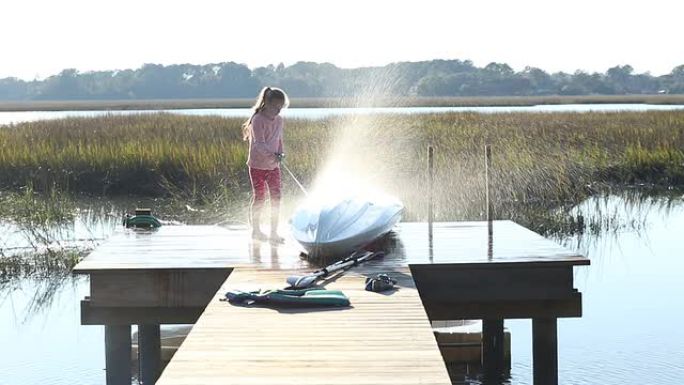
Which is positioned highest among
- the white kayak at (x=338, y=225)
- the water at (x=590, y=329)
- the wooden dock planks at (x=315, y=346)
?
the white kayak at (x=338, y=225)

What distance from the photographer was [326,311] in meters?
7.43

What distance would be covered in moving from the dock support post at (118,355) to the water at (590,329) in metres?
1.14

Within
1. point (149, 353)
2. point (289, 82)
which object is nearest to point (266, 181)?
point (149, 353)

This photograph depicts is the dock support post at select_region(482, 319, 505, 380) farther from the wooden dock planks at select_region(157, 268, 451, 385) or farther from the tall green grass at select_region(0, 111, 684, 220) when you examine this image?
the tall green grass at select_region(0, 111, 684, 220)

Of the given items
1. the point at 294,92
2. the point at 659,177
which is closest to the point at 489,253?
the point at 659,177

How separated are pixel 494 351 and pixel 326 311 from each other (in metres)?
3.45

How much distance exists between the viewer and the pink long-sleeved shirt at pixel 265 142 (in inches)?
408

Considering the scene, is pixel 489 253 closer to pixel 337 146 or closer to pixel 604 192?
pixel 604 192

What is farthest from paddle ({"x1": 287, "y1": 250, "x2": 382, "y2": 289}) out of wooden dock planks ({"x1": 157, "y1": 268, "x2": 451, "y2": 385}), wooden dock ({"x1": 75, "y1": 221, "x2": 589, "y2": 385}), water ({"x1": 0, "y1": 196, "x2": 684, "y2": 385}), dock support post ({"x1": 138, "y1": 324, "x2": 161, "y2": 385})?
water ({"x1": 0, "y1": 196, "x2": 684, "y2": 385})

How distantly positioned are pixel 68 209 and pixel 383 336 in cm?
1143

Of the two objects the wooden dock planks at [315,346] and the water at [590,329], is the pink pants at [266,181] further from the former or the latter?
the wooden dock planks at [315,346]

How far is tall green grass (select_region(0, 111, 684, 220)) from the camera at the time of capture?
17969 mm

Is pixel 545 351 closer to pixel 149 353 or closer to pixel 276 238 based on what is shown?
pixel 276 238

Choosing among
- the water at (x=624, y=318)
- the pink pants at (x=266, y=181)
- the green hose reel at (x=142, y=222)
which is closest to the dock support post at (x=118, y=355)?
the pink pants at (x=266, y=181)
